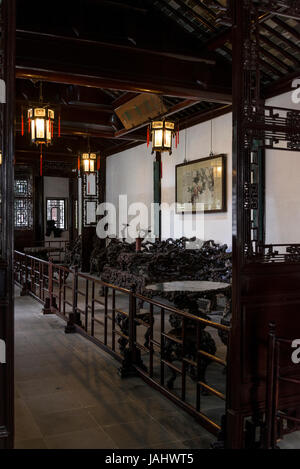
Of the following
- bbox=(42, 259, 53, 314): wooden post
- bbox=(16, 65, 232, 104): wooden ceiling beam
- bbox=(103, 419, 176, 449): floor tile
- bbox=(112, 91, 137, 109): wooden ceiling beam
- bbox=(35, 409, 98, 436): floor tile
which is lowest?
bbox=(103, 419, 176, 449): floor tile

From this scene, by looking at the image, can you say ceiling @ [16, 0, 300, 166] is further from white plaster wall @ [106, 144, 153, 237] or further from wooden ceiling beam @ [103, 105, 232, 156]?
white plaster wall @ [106, 144, 153, 237]

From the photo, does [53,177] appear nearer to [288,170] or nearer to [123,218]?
[123,218]

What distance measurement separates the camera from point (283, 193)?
589cm

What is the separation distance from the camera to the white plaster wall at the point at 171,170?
283 inches

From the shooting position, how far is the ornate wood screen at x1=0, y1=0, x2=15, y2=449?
213 cm

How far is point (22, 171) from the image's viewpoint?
1309cm

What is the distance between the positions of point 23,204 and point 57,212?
2.64 m

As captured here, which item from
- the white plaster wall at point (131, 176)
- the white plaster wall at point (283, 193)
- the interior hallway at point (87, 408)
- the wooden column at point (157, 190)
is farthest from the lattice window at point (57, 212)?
the interior hallway at point (87, 408)

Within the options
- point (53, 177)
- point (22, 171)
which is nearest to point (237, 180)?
point (22, 171)

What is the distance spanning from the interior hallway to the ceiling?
2938 millimetres

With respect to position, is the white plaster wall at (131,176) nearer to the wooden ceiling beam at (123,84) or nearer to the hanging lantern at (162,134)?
the hanging lantern at (162,134)

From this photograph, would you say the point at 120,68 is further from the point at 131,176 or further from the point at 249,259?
the point at 131,176
